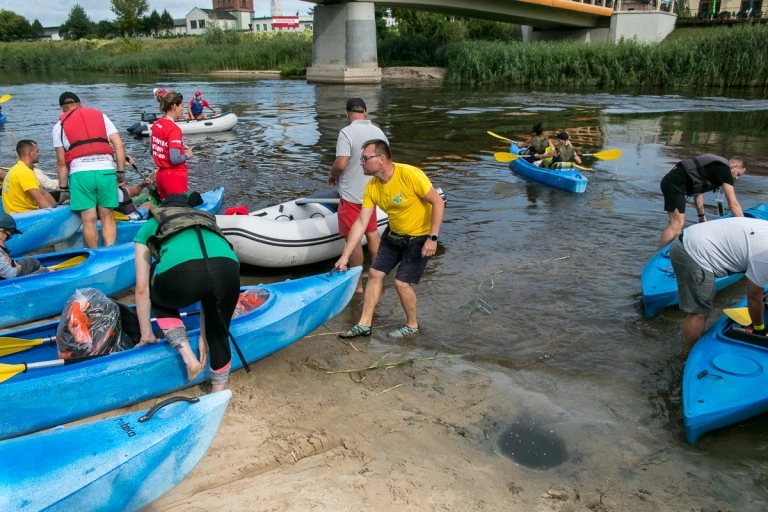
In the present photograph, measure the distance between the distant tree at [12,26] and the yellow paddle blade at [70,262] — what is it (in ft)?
324

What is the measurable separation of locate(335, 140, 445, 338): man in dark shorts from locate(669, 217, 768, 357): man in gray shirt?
6.07 ft

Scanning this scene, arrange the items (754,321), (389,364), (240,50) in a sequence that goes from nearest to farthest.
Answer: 1. (754,321)
2. (389,364)
3. (240,50)

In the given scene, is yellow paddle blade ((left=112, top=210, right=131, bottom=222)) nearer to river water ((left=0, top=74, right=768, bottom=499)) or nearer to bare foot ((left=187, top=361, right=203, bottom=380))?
river water ((left=0, top=74, right=768, bottom=499))

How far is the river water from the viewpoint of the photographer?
479 cm

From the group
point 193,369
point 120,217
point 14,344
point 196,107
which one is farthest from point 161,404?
point 196,107

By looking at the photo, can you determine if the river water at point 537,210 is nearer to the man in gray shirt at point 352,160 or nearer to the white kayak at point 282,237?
the white kayak at point 282,237

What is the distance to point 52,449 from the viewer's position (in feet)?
9.34

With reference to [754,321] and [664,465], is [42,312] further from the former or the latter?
[754,321]

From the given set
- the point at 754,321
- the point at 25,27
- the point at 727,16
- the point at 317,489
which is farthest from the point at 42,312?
the point at 25,27

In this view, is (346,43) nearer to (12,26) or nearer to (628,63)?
(628,63)

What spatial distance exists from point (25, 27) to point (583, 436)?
109047 millimetres

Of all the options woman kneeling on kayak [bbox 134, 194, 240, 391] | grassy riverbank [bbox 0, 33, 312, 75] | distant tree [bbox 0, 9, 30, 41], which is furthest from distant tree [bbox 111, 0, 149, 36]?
woman kneeling on kayak [bbox 134, 194, 240, 391]

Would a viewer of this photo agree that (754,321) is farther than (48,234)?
No

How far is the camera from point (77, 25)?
8875 centimetres
